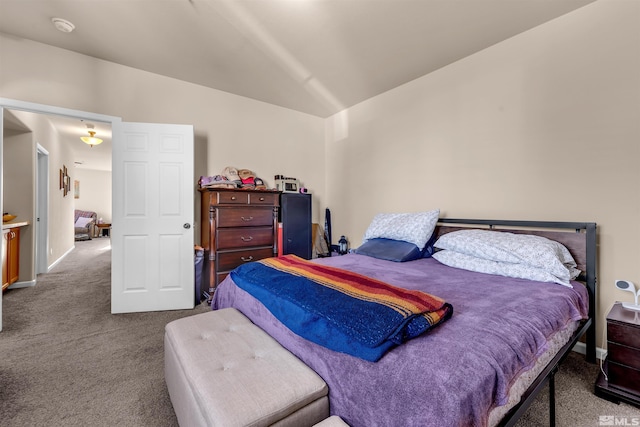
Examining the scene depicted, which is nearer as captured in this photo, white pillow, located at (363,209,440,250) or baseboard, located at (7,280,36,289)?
white pillow, located at (363,209,440,250)

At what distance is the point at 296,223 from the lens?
12.3ft

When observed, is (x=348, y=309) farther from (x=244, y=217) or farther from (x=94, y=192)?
(x=94, y=192)

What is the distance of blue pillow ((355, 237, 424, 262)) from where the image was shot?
2.49 metres

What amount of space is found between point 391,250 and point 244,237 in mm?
1706

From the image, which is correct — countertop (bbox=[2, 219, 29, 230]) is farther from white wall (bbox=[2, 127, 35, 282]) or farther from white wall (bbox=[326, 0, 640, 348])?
white wall (bbox=[326, 0, 640, 348])

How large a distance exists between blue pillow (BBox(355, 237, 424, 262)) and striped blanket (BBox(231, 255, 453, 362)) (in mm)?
933

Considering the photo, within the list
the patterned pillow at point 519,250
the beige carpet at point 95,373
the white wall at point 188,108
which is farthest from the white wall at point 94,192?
the patterned pillow at point 519,250

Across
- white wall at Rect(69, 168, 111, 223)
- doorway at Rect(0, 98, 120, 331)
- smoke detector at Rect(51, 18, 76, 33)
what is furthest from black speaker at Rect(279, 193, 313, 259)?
white wall at Rect(69, 168, 111, 223)

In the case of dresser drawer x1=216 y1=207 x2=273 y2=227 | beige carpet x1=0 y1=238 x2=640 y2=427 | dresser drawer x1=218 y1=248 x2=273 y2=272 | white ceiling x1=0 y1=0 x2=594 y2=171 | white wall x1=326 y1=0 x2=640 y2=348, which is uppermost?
white ceiling x1=0 y1=0 x2=594 y2=171

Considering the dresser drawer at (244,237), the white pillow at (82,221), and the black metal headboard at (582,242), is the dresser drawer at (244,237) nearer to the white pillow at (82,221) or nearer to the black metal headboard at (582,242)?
the black metal headboard at (582,242)

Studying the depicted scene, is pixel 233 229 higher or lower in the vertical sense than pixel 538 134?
lower

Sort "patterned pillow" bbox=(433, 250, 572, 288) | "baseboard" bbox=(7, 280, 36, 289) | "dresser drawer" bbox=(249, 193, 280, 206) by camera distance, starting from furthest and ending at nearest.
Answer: "baseboard" bbox=(7, 280, 36, 289), "dresser drawer" bbox=(249, 193, 280, 206), "patterned pillow" bbox=(433, 250, 572, 288)

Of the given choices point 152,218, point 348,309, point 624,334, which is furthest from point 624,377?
point 152,218

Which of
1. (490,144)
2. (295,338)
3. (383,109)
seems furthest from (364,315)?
(383,109)
